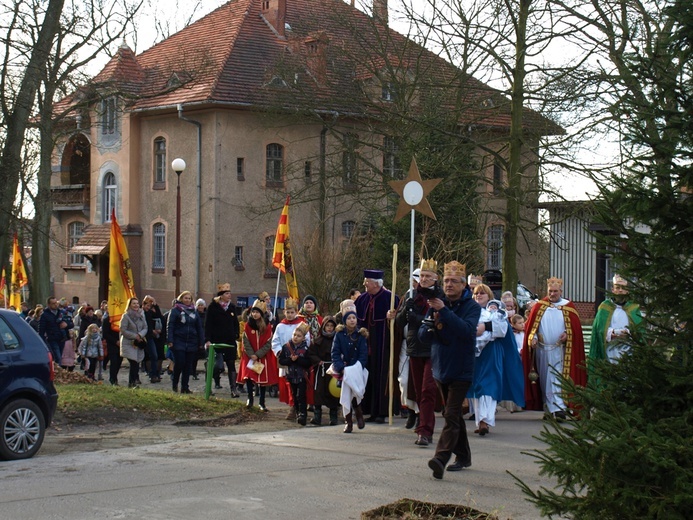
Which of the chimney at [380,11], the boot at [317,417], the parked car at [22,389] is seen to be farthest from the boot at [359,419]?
the chimney at [380,11]

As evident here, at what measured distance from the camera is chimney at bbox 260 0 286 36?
49500 mm

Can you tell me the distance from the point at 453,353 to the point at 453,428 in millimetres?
676

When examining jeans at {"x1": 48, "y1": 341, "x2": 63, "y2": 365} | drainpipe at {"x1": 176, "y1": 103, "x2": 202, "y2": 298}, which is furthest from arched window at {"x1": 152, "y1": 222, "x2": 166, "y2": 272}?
jeans at {"x1": 48, "y1": 341, "x2": 63, "y2": 365}

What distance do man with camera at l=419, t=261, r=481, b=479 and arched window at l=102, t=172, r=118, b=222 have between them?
41467 millimetres

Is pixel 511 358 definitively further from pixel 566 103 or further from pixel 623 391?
pixel 566 103

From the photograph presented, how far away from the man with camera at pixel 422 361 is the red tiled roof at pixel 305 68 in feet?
42.3

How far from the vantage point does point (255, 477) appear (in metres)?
9.21

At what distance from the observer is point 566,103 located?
22125mm

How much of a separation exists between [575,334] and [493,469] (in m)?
5.12

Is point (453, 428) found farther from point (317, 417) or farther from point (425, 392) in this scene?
point (317, 417)

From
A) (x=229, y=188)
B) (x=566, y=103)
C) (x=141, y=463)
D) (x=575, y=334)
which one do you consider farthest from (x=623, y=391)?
(x=229, y=188)

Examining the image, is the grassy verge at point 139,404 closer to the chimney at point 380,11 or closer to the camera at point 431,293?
the camera at point 431,293

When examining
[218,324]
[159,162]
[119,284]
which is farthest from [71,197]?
[218,324]

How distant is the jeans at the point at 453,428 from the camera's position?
9289 millimetres
